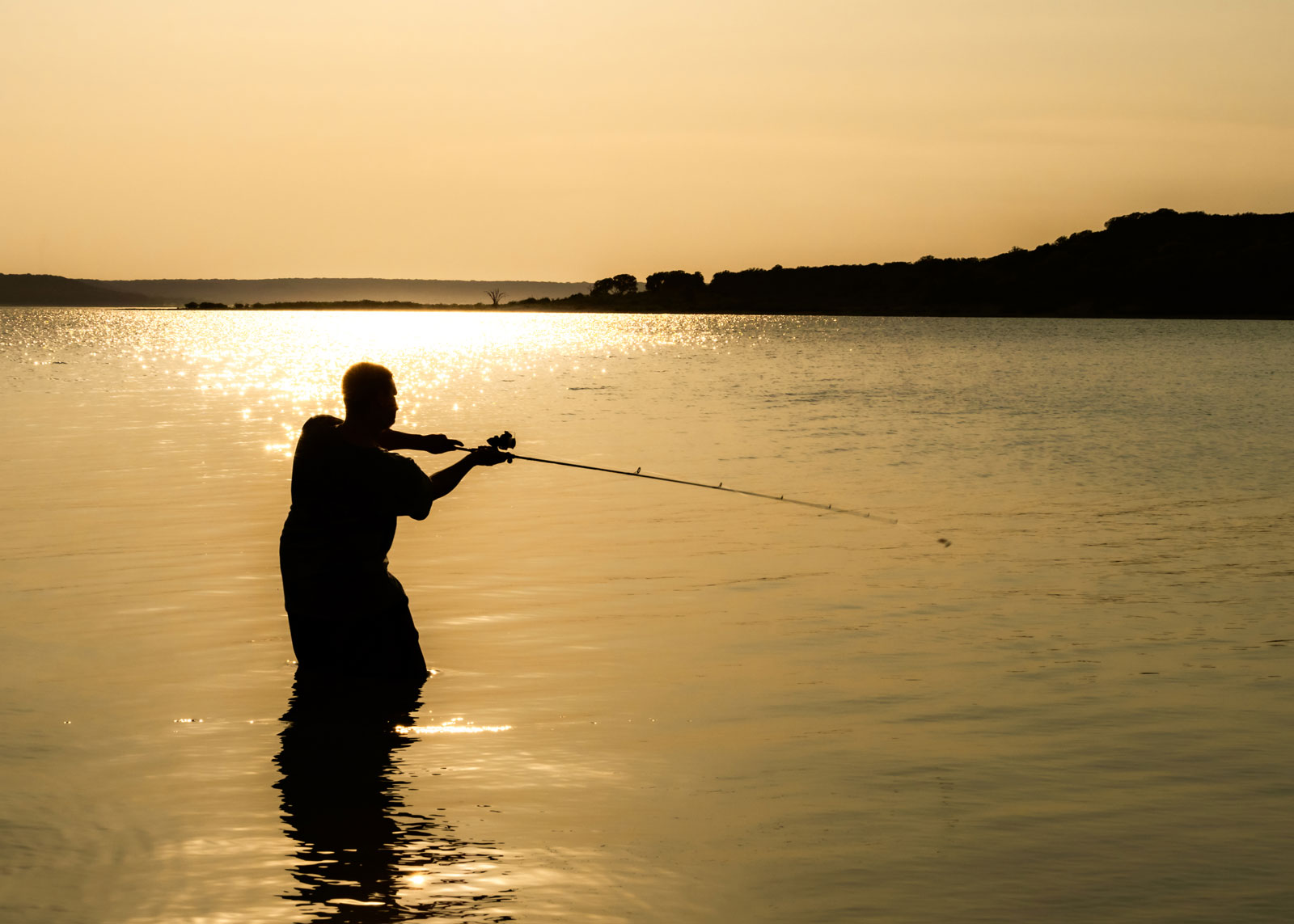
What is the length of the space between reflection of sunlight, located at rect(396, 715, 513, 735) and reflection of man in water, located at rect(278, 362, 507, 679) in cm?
41

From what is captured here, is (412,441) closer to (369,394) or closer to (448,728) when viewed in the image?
(369,394)

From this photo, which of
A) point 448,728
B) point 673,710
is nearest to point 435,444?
point 448,728

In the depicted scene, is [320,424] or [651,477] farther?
[651,477]

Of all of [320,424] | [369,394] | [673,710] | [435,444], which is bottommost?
[673,710]

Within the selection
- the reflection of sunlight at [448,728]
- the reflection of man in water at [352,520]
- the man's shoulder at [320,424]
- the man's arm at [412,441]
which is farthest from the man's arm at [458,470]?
the reflection of sunlight at [448,728]

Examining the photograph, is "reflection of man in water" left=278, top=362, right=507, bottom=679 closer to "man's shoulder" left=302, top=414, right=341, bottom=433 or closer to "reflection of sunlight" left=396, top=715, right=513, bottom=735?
"man's shoulder" left=302, top=414, right=341, bottom=433

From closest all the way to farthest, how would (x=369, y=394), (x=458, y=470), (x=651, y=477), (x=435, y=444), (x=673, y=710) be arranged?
(x=369, y=394) → (x=458, y=470) → (x=435, y=444) → (x=673, y=710) → (x=651, y=477)

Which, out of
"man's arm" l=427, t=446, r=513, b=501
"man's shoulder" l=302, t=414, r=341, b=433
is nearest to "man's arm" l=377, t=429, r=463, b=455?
"man's arm" l=427, t=446, r=513, b=501

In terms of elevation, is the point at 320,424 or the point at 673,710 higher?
the point at 320,424

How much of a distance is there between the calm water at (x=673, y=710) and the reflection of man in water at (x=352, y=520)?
0.46 metres

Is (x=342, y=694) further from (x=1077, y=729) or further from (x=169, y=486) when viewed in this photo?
(x=169, y=486)

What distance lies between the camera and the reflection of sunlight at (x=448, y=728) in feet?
22.8

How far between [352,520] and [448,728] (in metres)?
1.18

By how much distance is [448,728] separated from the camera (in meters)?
7.01
